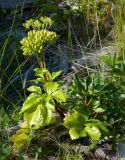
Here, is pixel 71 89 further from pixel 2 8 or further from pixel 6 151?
pixel 2 8

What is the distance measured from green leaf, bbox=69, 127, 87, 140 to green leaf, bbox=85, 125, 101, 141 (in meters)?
0.02

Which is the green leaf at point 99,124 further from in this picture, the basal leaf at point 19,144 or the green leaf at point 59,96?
the basal leaf at point 19,144

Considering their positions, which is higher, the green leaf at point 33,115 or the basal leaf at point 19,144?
the green leaf at point 33,115

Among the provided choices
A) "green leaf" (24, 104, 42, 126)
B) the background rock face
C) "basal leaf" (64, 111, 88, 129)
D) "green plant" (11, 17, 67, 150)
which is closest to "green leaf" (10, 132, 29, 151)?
"green plant" (11, 17, 67, 150)

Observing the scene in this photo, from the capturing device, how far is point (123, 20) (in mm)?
2906

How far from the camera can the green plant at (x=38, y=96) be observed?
2061 millimetres

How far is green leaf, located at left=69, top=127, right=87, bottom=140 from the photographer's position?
2.10 metres

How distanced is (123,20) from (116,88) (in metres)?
0.73

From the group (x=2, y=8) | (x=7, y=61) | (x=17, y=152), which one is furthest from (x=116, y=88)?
(x=2, y=8)

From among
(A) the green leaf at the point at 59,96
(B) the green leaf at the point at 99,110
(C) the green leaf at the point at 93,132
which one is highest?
(A) the green leaf at the point at 59,96

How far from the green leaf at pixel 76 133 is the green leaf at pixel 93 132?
0.02 metres

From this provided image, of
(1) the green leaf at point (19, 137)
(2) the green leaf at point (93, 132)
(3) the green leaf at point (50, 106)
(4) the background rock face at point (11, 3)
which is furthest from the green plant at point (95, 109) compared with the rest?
(4) the background rock face at point (11, 3)

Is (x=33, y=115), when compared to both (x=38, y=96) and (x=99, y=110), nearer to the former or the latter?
(x=38, y=96)

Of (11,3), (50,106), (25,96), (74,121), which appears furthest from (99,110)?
(11,3)
